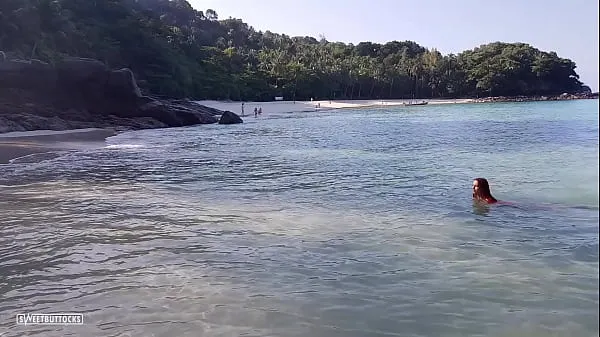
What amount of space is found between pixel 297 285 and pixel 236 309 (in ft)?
3.05

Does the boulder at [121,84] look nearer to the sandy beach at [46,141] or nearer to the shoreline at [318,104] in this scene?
the sandy beach at [46,141]

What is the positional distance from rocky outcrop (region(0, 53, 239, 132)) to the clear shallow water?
62.2 feet

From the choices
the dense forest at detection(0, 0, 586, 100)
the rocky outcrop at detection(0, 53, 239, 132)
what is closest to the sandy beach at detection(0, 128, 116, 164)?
the rocky outcrop at detection(0, 53, 239, 132)

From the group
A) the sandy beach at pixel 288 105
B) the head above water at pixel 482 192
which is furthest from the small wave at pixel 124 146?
the sandy beach at pixel 288 105

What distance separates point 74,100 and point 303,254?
33.6 metres

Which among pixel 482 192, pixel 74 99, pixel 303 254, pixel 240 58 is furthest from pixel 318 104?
pixel 303 254

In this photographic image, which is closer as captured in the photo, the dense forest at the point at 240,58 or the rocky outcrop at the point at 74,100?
the rocky outcrop at the point at 74,100

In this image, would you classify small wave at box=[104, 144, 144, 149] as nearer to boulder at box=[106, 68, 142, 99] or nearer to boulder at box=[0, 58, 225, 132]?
boulder at box=[0, 58, 225, 132]

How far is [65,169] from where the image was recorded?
16.6 m

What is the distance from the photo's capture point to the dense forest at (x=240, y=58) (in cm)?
5159

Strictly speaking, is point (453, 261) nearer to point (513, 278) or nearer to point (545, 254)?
point (513, 278)

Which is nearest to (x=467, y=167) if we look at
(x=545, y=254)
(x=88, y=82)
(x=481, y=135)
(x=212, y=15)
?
(x=545, y=254)

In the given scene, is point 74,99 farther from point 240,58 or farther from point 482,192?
point 240,58

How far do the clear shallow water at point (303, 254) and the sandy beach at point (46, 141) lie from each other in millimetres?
6510
